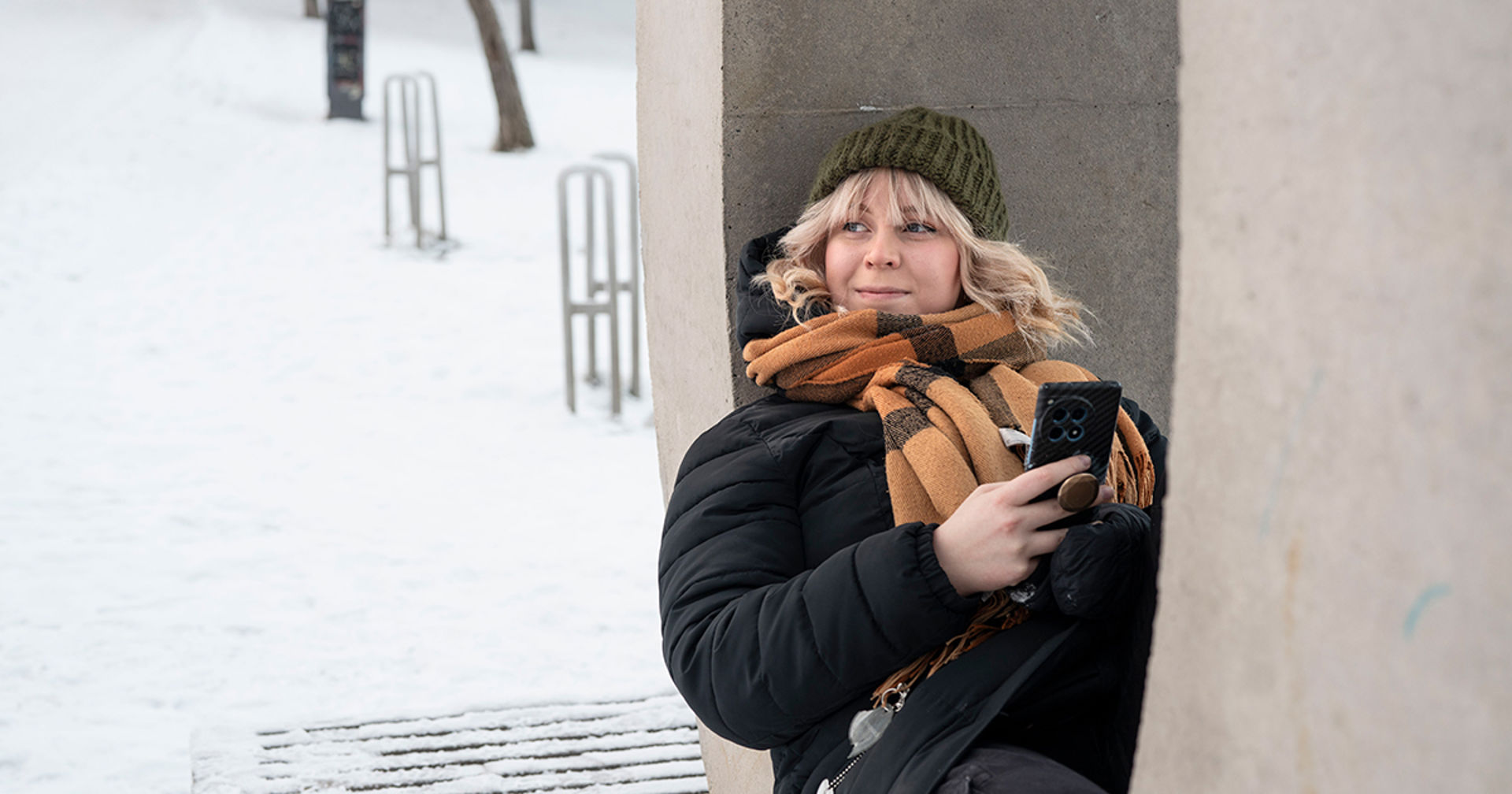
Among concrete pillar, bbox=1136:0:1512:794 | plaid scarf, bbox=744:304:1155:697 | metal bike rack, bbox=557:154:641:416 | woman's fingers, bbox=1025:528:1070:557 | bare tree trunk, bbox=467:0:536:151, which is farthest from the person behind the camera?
bare tree trunk, bbox=467:0:536:151

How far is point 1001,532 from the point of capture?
1.51m

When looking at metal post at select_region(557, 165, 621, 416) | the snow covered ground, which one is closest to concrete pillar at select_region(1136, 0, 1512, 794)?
the snow covered ground

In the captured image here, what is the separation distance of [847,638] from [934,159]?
2.95 ft

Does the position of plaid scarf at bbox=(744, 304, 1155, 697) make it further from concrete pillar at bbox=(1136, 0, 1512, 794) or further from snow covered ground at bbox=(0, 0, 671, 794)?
snow covered ground at bbox=(0, 0, 671, 794)

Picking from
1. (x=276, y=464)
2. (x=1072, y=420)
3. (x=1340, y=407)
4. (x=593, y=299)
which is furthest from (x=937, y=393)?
(x=593, y=299)

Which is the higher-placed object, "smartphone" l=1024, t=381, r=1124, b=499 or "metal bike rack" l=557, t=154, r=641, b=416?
"smartphone" l=1024, t=381, r=1124, b=499

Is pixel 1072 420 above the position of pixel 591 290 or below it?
above

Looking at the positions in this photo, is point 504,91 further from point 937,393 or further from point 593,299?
point 937,393

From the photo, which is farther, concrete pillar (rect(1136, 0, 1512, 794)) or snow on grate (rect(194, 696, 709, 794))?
snow on grate (rect(194, 696, 709, 794))

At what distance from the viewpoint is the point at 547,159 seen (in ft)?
48.6

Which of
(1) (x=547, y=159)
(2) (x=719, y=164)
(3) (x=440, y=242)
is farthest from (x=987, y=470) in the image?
(1) (x=547, y=159)

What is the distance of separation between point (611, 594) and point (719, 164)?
229cm

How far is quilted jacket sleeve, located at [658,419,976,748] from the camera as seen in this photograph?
5.04 feet

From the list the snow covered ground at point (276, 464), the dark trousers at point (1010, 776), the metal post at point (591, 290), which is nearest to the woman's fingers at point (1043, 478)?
the dark trousers at point (1010, 776)
